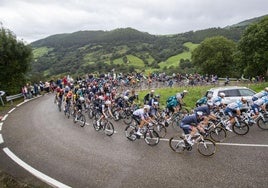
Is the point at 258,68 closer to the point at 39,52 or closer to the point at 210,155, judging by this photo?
the point at 210,155

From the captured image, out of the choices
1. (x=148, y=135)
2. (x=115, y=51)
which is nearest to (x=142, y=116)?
(x=148, y=135)

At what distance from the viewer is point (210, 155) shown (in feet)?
37.4

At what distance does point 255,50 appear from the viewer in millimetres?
50031

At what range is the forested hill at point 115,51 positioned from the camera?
10456cm

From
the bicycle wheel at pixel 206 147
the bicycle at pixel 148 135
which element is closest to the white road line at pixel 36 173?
the bicycle at pixel 148 135

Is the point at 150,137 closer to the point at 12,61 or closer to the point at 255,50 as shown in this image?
the point at 12,61

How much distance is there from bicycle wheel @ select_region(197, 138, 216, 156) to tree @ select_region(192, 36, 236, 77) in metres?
56.0

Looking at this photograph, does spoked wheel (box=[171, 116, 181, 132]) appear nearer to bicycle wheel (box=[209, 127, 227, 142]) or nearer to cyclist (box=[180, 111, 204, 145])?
bicycle wheel (box=[209, 127, 227, 142])

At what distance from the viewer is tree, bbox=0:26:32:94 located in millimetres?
31594

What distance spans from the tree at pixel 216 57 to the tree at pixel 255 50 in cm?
1252

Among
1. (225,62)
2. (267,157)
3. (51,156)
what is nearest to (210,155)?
(267,157)

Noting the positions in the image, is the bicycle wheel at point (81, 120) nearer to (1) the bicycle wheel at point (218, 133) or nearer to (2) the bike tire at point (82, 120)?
(2) the bike tire at point (82, 120)

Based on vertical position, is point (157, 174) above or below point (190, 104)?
above

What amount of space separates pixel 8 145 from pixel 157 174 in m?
8.19
